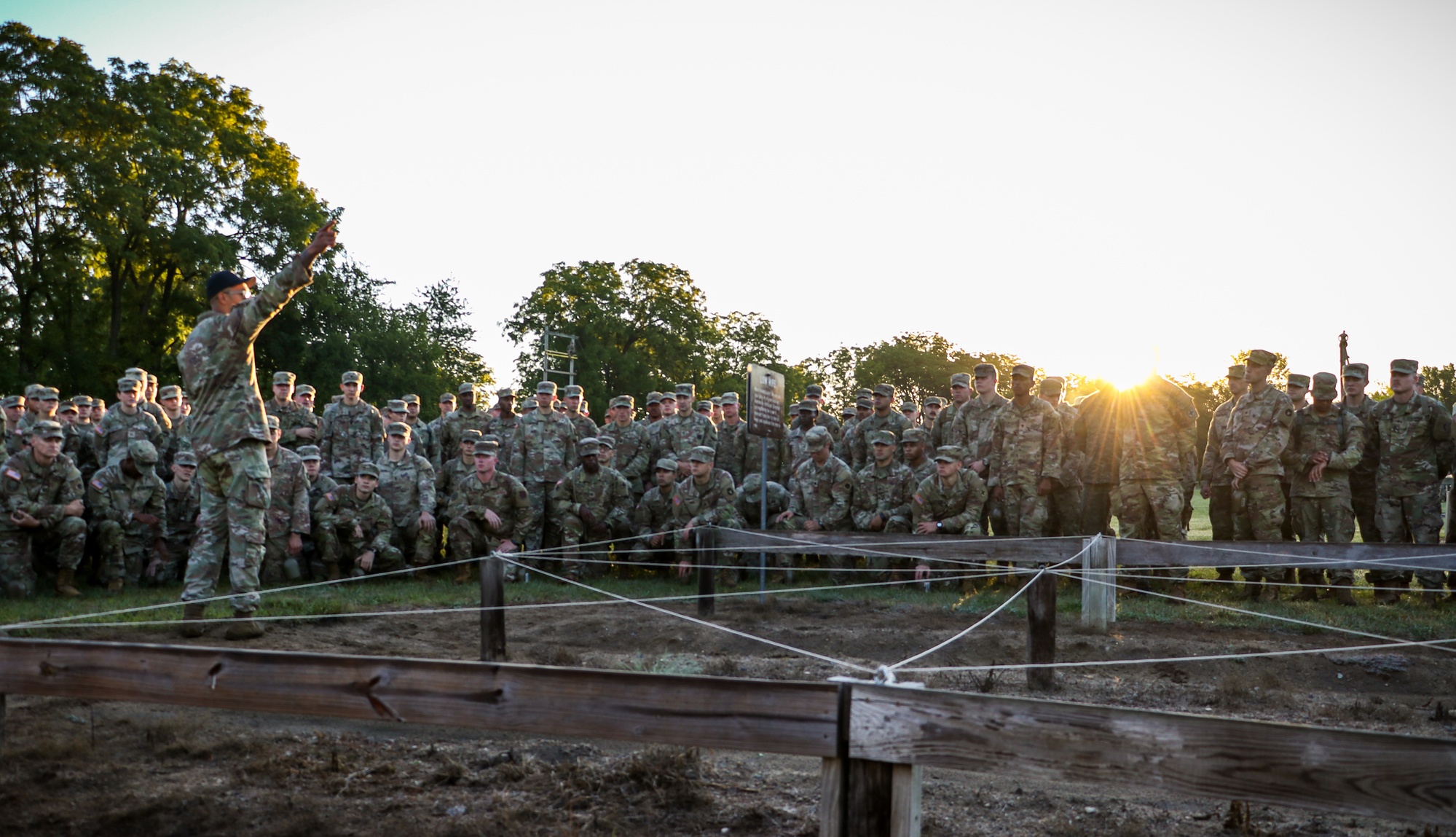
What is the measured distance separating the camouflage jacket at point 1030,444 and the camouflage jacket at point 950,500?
1.22 ft

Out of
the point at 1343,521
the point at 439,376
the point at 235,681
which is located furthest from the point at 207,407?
the point at 439,376

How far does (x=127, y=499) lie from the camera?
11.1 meters

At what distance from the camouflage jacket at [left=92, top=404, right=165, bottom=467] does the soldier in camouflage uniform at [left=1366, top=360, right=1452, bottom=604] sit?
42.0 ft

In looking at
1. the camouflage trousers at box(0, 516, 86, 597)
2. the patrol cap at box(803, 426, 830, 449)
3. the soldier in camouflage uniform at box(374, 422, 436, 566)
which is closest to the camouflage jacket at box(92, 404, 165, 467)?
the camouflage trousers at box(0, 516, 86, 597)

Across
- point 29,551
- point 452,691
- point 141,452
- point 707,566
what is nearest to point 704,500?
point 707,566

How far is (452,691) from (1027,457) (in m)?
9.08

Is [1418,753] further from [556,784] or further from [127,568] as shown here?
[127,568]

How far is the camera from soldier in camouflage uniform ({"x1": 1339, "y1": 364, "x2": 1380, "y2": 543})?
35.8 feet

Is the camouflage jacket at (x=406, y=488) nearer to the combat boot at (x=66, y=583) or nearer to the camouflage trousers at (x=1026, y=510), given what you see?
the combat boot at (x=66, y=583)

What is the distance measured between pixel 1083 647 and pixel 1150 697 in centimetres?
134

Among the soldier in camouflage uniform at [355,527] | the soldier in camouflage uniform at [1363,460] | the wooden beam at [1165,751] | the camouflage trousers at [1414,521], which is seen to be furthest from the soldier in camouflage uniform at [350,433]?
the wooden beam at [1165,751]

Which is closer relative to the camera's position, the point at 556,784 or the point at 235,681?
the point at 235,681

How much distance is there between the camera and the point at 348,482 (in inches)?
513

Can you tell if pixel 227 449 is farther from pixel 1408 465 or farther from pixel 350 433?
pixel 1408 465
